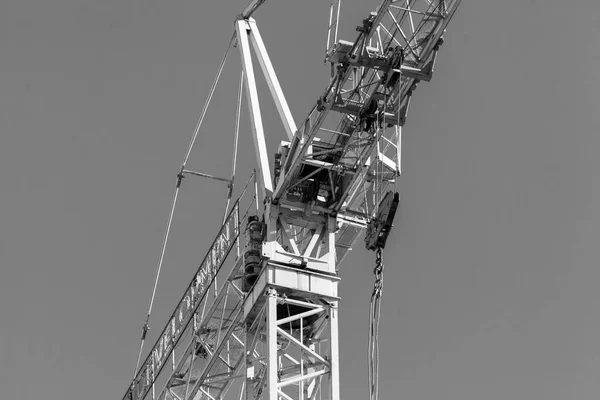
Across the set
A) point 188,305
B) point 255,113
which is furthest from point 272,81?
point 188,305

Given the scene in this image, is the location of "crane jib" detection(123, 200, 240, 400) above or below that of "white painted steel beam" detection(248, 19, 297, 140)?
A: below

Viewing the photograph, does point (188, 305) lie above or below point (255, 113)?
below

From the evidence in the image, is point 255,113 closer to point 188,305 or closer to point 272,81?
point 272,81

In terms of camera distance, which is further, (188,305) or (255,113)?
(188,305)

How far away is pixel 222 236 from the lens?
165ft

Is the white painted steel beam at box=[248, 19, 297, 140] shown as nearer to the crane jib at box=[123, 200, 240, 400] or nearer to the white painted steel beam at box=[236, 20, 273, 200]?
the white painted steel beam at box=[236, 20, 273, 200]

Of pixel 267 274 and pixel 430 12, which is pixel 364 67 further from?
pixel 267 274

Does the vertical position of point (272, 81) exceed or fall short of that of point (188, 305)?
it exceeds it

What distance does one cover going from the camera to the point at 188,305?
51812 mm

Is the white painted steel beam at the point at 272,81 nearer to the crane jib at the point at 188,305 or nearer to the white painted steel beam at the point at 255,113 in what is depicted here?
the white painted steel beam at the point at 255,113

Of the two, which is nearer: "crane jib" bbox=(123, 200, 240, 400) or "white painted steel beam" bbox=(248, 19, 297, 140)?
"white painted steel beam" bbox=(248, 19, 297, 140)

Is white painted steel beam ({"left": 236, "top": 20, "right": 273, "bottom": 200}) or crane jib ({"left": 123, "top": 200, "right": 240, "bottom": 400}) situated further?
crane jib ({"left": 123, "top": 200, "right": 240, "bottom": 400})

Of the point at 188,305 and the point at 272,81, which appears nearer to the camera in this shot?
the point at 272,81

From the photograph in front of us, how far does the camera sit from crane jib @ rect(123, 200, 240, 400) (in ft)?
164
